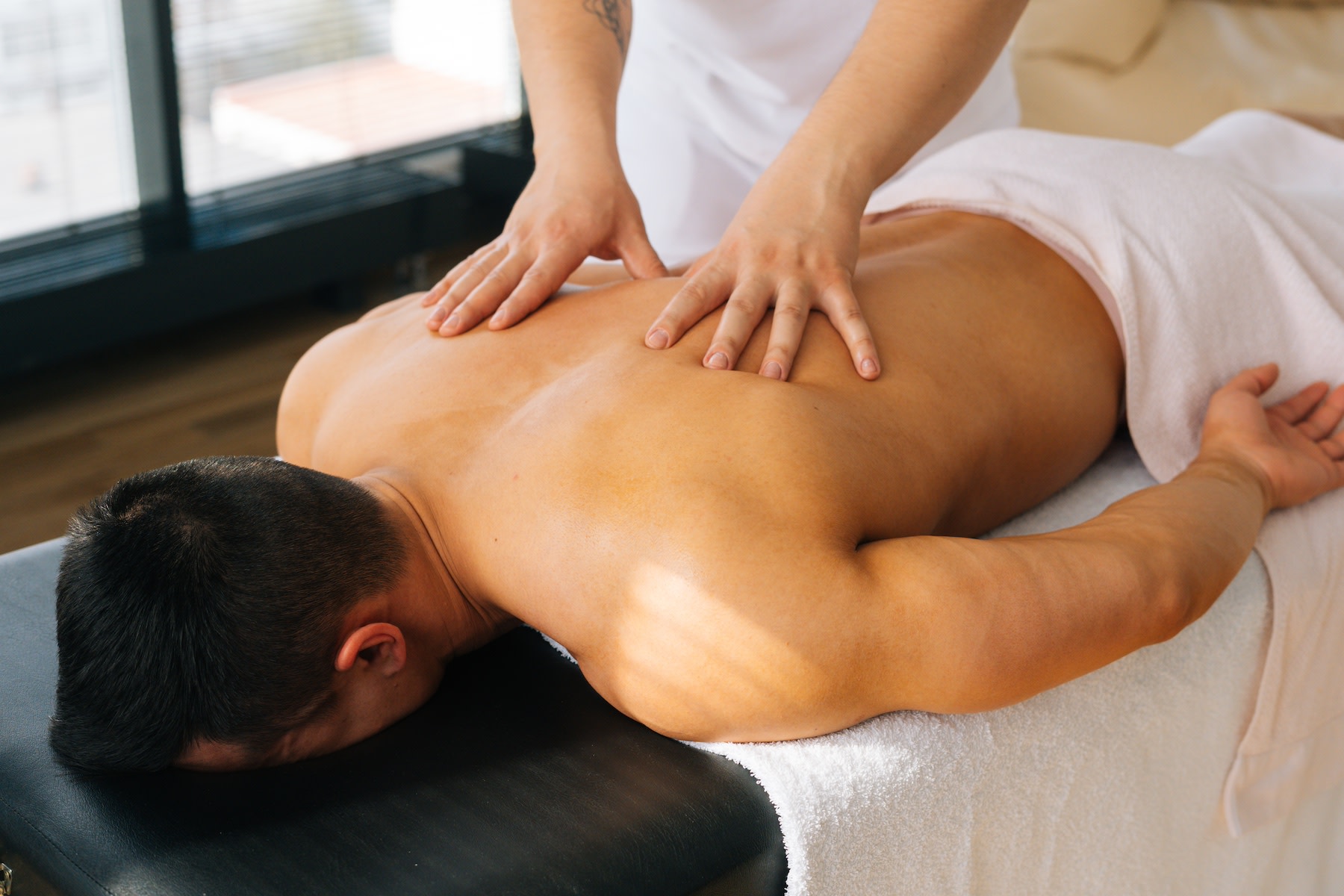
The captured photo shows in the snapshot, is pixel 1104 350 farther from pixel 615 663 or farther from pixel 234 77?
pixel 234 77

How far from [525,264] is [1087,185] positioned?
2.10 feet

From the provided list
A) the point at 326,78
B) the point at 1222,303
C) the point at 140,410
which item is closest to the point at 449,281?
the point at 1222,303

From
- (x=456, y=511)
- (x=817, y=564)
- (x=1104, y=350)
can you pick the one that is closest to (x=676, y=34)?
(x=1104, y=350)

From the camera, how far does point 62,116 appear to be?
117 inches

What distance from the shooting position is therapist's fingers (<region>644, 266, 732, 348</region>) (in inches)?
45.8

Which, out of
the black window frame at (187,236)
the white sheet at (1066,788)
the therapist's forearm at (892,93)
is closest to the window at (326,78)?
the black window frame at (187,236)

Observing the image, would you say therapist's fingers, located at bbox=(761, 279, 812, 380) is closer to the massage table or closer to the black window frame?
the massage table

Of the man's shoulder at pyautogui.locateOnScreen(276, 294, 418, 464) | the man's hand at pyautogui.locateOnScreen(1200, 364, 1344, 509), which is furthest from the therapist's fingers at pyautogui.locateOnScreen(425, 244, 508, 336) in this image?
the man's hand at pyautogui.locateOnScreen(1200, 364, 1344, 509)

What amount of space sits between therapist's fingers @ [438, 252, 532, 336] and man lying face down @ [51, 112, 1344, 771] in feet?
0.10

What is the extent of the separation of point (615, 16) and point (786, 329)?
2.50 ft

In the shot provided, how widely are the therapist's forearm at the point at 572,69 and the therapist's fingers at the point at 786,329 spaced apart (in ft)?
1.31

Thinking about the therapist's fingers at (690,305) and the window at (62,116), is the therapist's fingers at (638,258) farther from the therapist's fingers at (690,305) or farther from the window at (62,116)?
the window at (62,116)

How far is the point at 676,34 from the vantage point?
1.92 meters

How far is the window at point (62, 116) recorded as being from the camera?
2.86m
